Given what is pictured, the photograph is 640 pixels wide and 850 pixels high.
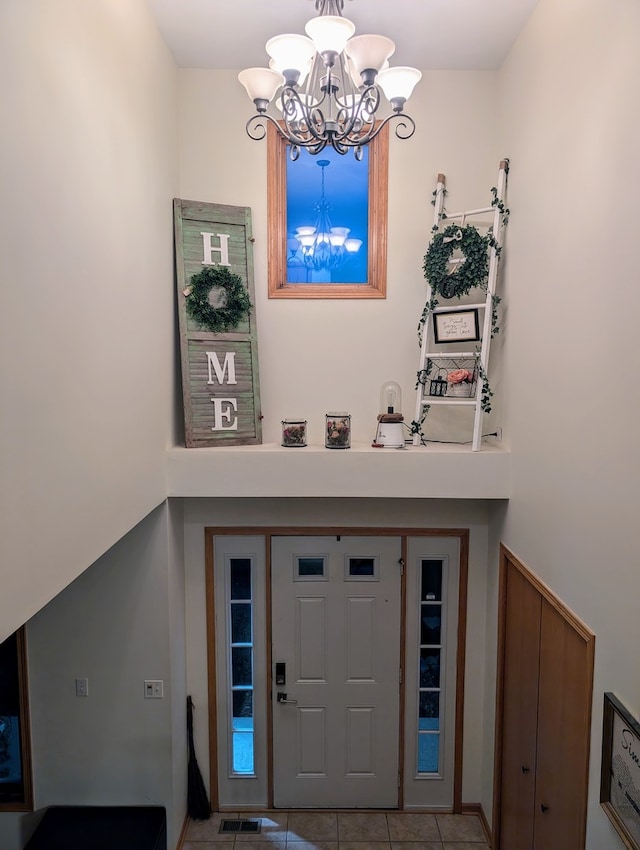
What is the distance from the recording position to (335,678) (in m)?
3.91

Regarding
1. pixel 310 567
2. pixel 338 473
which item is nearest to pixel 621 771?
pixel 338 473

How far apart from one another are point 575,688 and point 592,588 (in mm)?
477

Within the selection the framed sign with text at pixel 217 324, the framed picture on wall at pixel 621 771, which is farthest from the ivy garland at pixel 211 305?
the framed picture on wall at pixel 621 771

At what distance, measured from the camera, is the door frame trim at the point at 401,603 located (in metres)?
3.80

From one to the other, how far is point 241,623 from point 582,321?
2.78m

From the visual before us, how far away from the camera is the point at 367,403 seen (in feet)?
12.2

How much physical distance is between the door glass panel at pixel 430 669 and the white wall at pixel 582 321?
928mm

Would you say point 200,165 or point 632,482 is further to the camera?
point 200,165

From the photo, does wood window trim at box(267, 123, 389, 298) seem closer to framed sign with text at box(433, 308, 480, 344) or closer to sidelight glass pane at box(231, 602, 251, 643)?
framed sign with text at box(433, 308, 480, 344)

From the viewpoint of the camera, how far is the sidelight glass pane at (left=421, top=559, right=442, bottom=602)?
3.86m

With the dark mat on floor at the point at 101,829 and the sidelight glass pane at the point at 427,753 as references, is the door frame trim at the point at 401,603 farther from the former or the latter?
the dark mat on floor at the point at 101,829

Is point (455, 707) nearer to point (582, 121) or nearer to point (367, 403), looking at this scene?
point (367, 403)

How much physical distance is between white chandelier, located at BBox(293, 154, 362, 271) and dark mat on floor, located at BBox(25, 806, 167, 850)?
3283mm

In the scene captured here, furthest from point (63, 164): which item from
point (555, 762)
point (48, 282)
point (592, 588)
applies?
point (555, 762)
